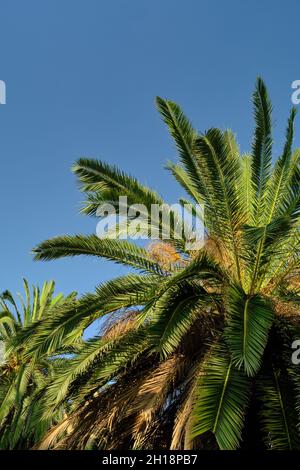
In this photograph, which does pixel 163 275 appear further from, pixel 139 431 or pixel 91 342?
pixel 139 431

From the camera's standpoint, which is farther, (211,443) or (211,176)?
(211,176)

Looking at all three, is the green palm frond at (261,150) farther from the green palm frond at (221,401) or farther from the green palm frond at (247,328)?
the green palm frond at (221,401)

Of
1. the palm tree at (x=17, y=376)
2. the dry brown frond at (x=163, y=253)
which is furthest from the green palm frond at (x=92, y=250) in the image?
the palm tree at (x=17, y=376)

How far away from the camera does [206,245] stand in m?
9.20

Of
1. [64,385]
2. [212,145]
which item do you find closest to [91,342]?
[64,385]

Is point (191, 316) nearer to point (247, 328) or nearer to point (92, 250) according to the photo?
point (247, 328)

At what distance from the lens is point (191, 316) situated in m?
7.98

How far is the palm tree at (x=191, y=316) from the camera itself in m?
7.40

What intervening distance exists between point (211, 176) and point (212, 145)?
53cm

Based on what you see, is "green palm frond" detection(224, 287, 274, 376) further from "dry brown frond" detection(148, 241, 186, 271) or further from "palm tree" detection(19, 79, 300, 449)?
"dry brown frond" detection(148, 241, 186, 271)

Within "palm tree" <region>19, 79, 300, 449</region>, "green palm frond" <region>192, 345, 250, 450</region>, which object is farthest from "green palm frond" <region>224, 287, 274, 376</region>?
"green palm frond" <region>192, 345, 250, 450</region>

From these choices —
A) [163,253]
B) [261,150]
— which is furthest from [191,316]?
[261,150]
